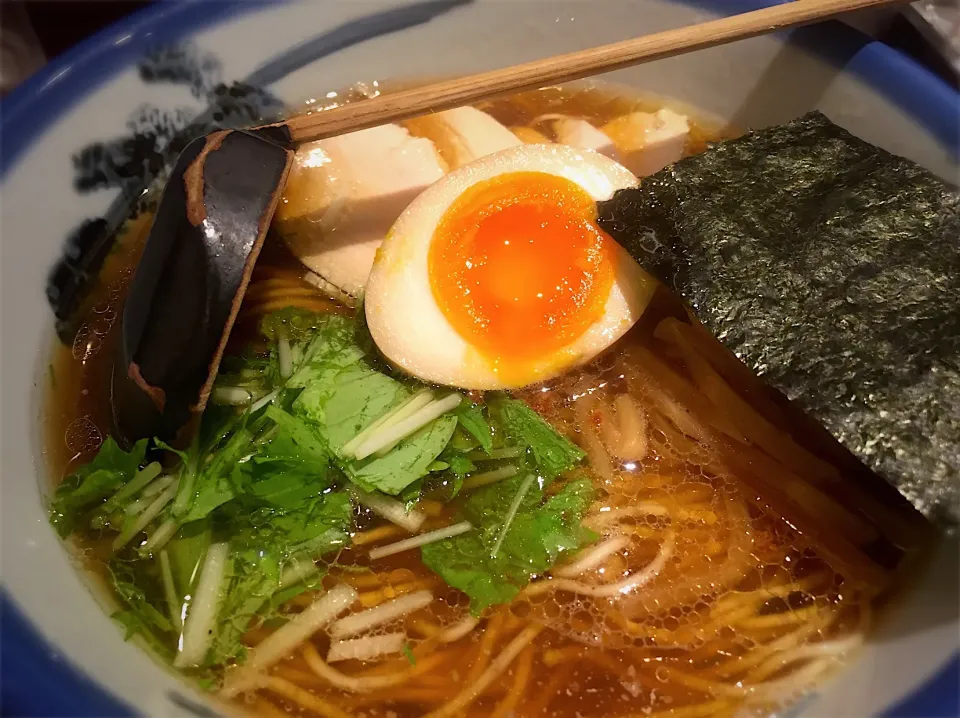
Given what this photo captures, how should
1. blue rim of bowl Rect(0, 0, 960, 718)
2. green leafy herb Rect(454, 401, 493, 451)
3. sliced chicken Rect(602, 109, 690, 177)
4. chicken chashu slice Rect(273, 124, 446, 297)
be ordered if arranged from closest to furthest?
blue rim of bowl Rect(0, 0, 960, 718) → green leafy herb Rect(454, 401, 493, 451) → chicken chashu slice Rect(273, 124, 446, 297) → sliced chicken Rect(602, 109, 690, 177)

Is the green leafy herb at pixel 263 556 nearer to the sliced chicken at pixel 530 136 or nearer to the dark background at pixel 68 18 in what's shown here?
the sliced chicken at pixel 530 136

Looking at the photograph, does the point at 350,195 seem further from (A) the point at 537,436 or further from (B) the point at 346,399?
(A) the point at 537,436

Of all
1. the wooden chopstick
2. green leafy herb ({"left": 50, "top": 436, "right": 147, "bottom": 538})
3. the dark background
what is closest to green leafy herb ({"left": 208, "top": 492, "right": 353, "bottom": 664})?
green leafy herb ({"left": 50, "top": 436, "right": 147, "bottom": 538})

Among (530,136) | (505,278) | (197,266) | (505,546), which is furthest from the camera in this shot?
(530,136)

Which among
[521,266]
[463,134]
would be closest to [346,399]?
[521,266]

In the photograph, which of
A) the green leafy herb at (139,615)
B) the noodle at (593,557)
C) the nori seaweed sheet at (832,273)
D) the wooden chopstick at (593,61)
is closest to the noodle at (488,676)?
the noodle at (593,557)

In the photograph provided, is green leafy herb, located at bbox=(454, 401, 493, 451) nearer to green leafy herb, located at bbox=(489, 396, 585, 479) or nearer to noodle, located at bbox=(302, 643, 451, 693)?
green leafy herb, located at bbox=(489, 396, 585, 479)
